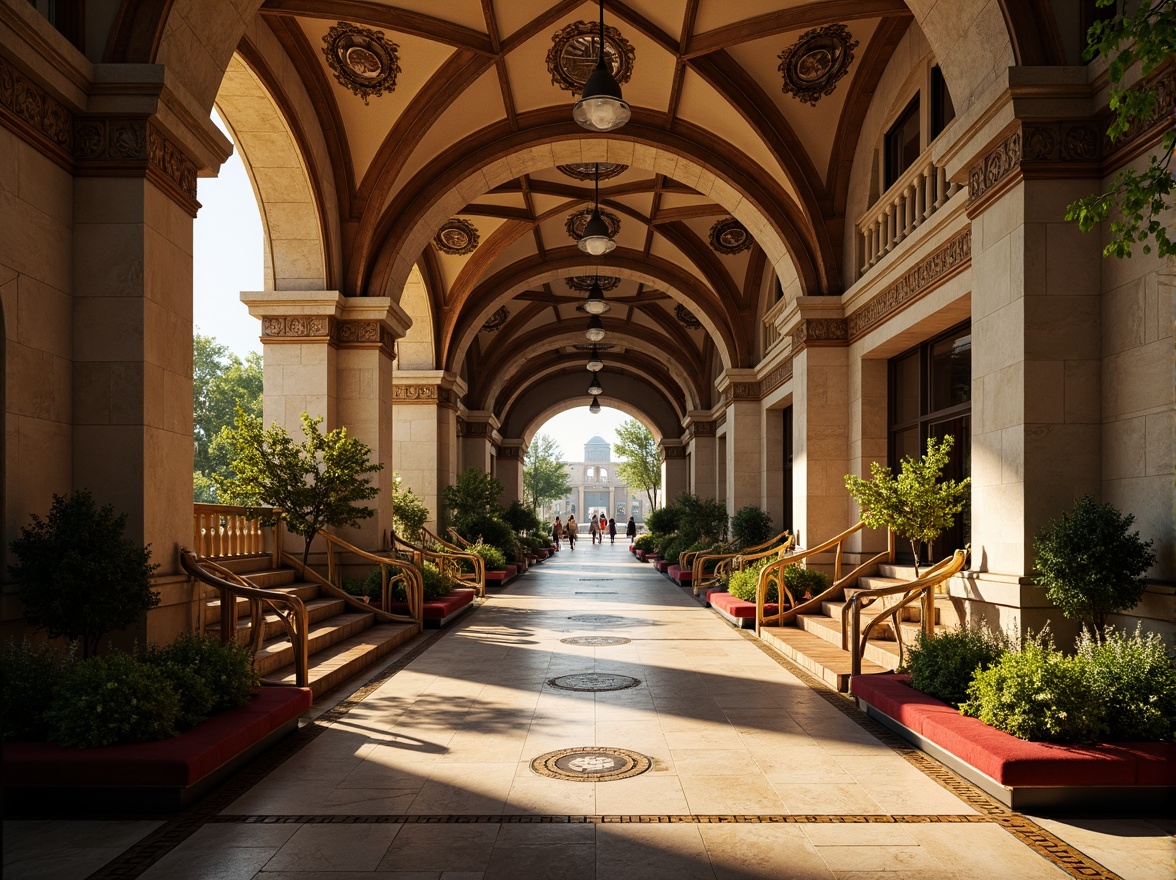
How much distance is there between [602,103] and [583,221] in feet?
36.0

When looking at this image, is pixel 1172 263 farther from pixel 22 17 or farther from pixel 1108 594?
pixel 22 17

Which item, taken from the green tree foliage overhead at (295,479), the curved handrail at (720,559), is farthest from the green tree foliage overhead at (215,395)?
the green tree foliage overhead at (295,479)

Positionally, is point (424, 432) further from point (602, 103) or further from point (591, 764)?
point (591, 764)

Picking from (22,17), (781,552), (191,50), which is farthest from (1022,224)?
(781,552)

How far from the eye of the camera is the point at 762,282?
19.1 meters

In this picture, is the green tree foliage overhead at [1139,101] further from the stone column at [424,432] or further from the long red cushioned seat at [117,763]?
the stone column at [424,432]

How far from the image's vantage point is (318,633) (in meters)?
9.12

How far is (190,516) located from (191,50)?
366cm

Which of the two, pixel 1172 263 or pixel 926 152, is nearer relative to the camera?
pixel 1172 263

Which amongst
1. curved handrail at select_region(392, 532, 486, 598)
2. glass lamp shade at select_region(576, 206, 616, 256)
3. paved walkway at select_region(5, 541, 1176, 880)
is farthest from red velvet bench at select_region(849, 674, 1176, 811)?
curved handrail at select_region(392, 532, 486, 598)

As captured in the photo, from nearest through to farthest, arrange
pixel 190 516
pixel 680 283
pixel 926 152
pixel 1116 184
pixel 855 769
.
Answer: pixel 1116 184, pixel 855 769, pixel 190 516, pixel 926 152, pixel 680 283

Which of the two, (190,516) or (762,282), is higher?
(762,282)

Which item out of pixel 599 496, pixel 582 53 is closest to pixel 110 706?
pixel 582 53

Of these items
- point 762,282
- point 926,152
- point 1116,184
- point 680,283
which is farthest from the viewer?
point 680,283
